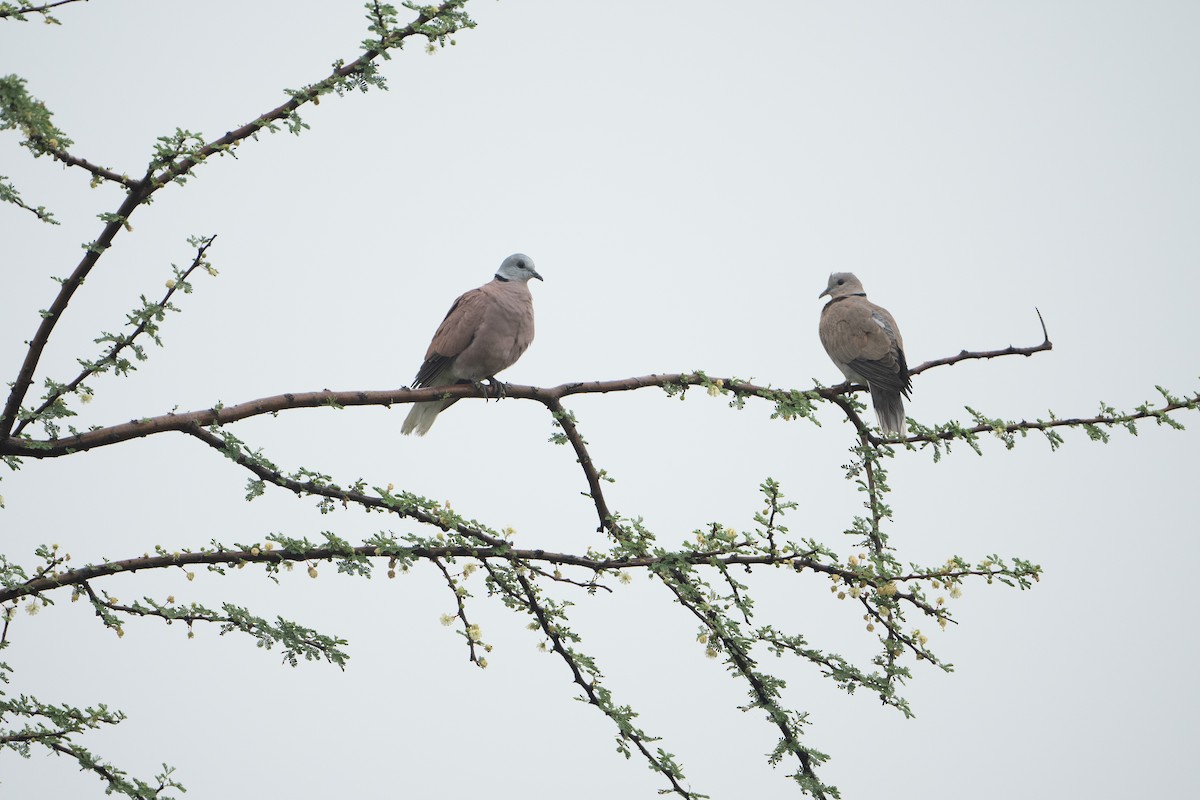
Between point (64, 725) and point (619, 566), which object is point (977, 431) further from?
point (64, 725)

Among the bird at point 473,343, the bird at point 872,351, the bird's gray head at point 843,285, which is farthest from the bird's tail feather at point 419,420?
the bird's gray head at point 843,285

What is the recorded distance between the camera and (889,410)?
25.0 feet

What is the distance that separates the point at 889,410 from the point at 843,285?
2151 millimetres

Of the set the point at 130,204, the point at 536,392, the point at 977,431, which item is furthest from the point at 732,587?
the point at 130,204

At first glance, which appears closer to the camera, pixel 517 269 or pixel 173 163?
pixel 173 163

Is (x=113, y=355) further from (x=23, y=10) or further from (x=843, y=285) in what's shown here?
(x=843, y=285)

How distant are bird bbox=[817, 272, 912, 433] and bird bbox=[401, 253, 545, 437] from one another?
242cm

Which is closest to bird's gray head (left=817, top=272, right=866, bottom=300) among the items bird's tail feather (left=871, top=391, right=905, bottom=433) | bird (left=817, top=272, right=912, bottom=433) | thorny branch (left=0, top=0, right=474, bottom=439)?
bird (left=817, top=272, right=912, bottom=433)

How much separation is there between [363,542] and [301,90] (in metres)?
1.52

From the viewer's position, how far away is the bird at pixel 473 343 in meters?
6.47

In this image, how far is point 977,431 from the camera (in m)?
4.48

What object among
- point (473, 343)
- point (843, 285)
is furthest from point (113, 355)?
point (843, 285)

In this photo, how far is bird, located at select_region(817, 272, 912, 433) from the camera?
752 centimetres

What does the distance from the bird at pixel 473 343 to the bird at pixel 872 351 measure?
2423 millimetres
